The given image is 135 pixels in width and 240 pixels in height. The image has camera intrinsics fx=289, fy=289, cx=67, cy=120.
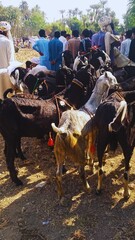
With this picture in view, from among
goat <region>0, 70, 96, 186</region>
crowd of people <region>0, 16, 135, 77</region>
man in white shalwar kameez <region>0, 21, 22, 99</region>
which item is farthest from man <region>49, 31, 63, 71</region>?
goat <region>0, 70, 96, 186</region>

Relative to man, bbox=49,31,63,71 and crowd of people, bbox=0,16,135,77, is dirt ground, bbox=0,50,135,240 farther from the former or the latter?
man, bbox=49,31,63,71

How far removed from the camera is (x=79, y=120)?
15.3 ft

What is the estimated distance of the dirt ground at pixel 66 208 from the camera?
413 cm

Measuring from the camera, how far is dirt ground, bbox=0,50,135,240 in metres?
4.13

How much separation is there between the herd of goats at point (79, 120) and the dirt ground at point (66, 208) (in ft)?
0.69

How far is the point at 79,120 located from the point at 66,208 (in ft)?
4.70

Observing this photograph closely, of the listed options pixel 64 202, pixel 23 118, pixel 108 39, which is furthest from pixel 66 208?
pixel 108 39

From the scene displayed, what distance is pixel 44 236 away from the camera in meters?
4.09

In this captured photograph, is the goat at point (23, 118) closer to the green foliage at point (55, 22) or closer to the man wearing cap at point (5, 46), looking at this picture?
the man wearing cap at point (5, 46)

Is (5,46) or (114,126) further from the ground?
(5,46)

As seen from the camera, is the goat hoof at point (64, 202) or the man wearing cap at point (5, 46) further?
the man wearing cap at point (5, 46)

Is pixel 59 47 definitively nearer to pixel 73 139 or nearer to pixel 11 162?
pixel 11 162

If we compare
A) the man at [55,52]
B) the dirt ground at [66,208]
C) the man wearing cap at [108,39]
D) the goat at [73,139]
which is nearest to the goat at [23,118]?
the dirt ground at [66,208]

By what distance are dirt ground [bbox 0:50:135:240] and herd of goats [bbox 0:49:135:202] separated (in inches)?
8.2
